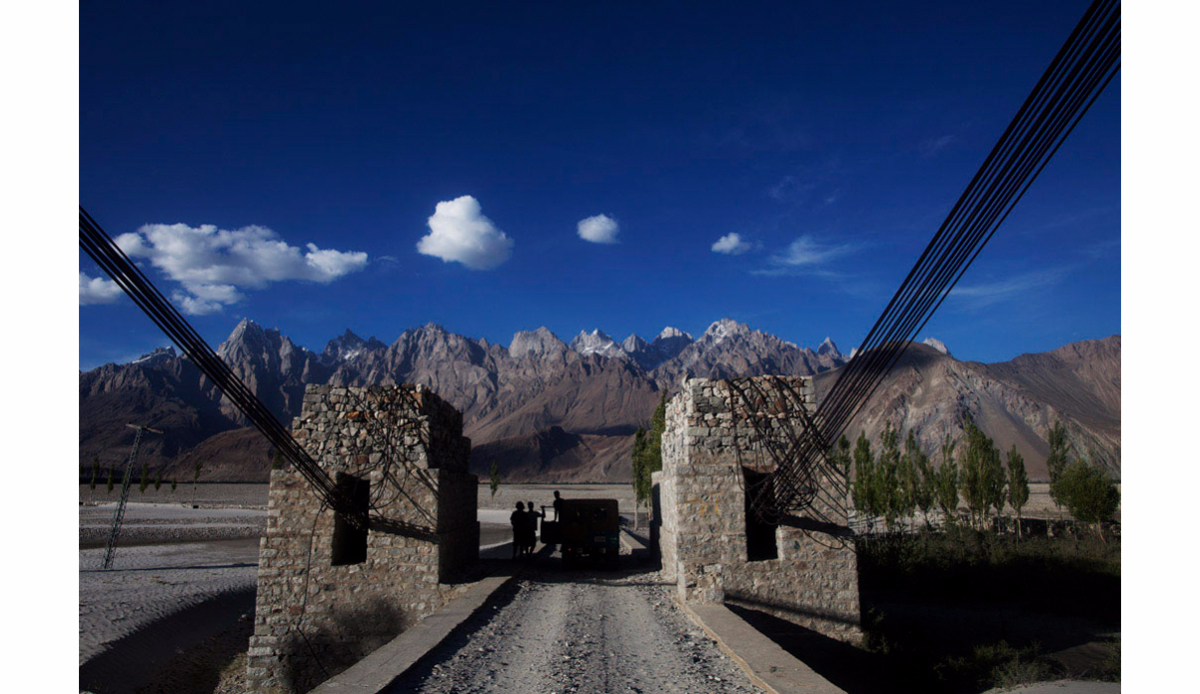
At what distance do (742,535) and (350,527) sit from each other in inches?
316

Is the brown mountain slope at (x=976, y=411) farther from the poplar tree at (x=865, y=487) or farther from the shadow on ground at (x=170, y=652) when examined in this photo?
the shadow on ground at (x=170, y=652)

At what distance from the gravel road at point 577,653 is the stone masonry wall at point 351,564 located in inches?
78.7

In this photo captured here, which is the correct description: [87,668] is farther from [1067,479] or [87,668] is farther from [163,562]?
[1067,479]

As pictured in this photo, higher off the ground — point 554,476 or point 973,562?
point 973,562

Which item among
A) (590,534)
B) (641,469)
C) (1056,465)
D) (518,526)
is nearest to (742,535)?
(590,534)

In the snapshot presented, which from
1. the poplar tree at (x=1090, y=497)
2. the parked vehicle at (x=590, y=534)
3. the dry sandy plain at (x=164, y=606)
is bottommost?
the dry sandy plain at (x=164, y=606)

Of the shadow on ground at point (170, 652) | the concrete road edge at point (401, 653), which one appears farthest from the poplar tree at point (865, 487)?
the shadow on ground at point (170, 652)

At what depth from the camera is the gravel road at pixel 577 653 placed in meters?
6.45

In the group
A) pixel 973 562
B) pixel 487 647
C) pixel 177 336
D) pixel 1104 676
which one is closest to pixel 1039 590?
pixel 973 562

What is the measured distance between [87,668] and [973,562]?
82.7 ft

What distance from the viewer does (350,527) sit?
513 inches

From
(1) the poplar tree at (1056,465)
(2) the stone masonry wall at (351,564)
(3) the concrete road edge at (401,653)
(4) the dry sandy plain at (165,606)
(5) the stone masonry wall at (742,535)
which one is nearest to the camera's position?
(3) the concrete road edge at (401,653)

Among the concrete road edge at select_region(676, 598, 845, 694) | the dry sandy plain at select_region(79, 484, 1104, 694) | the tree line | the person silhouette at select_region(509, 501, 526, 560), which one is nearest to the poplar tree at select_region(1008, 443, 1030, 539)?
the tree line

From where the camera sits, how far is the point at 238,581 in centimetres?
2145
